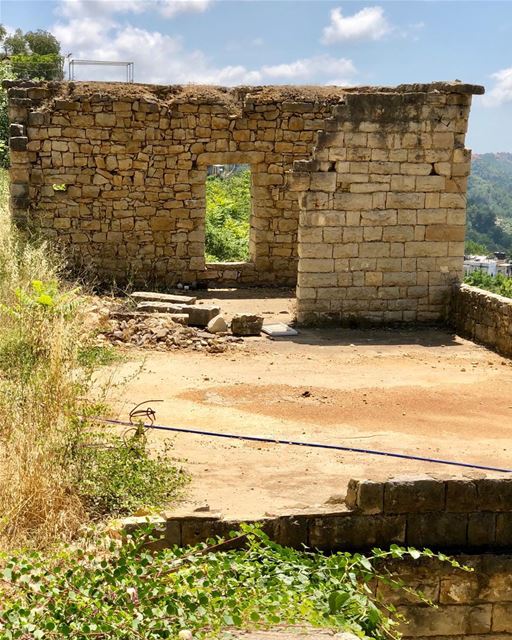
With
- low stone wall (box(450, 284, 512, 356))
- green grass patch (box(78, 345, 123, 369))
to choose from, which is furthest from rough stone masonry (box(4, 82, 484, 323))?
green grass patch (box(78, 345, 123, 369))

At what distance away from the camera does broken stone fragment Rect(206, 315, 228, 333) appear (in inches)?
472

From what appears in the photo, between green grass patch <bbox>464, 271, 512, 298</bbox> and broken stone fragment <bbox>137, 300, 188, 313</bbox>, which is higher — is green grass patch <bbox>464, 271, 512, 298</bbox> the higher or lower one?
the higher one

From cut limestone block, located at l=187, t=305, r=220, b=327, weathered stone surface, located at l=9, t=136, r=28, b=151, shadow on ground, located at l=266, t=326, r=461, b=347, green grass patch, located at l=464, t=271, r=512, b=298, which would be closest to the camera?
shadow on ground, located at l=266, t=326, r=461, b=347

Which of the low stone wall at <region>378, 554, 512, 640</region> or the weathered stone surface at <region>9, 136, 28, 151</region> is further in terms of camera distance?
the weathered stone surface at <region>9, 136, 28, 151</region>

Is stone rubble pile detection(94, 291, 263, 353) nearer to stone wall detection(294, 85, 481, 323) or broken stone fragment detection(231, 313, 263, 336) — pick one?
broken stone fragment detection(231, 313, 263, 336)

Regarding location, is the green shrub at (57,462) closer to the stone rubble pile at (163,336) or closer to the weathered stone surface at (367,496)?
the weathered stone surface at (367,496)

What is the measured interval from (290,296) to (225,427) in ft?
25.4

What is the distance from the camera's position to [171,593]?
14.7 ft

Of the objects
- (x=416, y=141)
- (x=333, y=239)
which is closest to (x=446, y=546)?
(x=333, y=239)

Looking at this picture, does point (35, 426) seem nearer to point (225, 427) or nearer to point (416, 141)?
point (225, 427)

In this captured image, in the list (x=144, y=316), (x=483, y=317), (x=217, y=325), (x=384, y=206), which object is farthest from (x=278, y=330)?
(x=483, y=317)

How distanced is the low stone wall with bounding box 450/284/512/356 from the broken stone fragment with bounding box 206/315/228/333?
349cm

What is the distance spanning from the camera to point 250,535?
5238 mm

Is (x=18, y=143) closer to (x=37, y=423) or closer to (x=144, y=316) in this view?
(x=144, y=316)
